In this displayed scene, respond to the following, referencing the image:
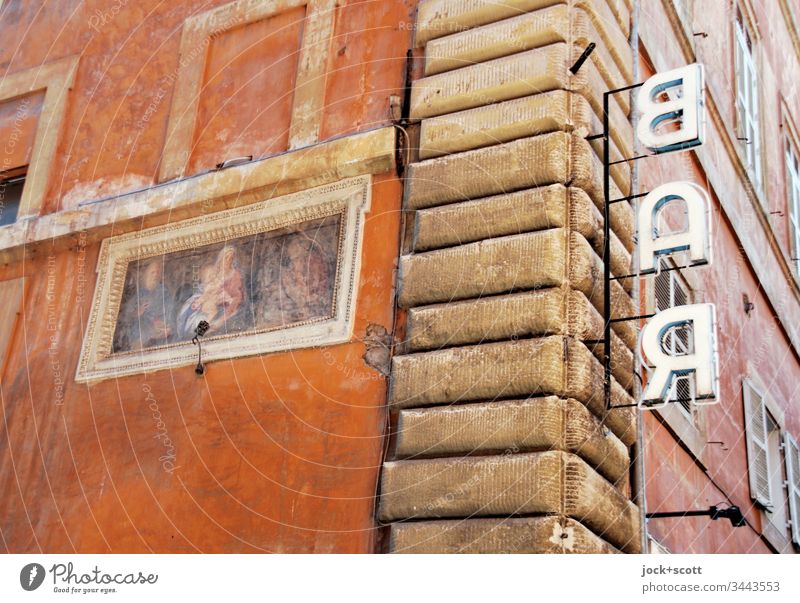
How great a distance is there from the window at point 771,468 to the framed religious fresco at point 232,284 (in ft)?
15.0

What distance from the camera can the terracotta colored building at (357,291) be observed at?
25.7 feet

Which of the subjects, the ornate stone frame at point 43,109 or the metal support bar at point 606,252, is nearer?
the metal support bar at point 606,252

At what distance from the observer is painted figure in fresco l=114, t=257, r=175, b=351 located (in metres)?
9.80

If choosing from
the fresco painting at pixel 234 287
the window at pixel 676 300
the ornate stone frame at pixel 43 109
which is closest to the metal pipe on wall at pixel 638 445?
the window at pixel 676 300

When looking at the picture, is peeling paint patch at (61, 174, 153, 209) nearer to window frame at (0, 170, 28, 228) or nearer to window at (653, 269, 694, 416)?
window frame at (0, 170, 28, 228)

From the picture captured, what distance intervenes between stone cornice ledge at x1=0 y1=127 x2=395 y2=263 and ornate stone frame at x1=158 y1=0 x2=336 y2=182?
278mm

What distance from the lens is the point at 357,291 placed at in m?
8.78

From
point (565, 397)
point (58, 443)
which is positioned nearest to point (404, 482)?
point (565, 397)

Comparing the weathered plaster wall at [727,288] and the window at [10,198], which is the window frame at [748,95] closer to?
the weathered plaster wall at [727,288]

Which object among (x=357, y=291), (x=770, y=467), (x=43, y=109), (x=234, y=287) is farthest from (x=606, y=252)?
(x=43, y=109)

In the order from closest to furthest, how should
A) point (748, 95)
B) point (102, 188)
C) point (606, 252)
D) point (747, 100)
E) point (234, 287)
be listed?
point (606, 252), point (234, 287), point (102, 188), point (747, 100), point (748, 95)

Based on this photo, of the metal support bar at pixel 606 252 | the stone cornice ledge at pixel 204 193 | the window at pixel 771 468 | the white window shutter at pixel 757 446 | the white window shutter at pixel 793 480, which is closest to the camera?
the metal support bar at pixel 606 252

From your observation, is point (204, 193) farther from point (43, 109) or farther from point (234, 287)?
point (43, 109)

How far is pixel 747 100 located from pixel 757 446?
167 inches
